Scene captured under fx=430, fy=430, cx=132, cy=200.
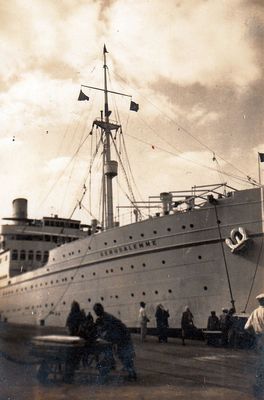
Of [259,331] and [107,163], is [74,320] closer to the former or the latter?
[259,331]

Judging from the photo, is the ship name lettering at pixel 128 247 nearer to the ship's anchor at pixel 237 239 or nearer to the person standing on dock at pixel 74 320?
the ship's anchor at pixel 237 239

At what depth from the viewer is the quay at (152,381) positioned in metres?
5.62

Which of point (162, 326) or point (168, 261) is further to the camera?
point (168, 261)

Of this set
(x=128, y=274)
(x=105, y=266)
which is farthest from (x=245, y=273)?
(x=105, y=266)

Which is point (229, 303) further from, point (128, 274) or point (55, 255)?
point (55, 255)

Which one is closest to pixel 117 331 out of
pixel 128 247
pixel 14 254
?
pixel 128 247

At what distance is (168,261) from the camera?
14531 millimetres

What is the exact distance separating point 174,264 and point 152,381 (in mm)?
8175

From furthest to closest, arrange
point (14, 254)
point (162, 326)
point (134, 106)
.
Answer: point (14, 254) < point (134, 106) < point (162, 326)

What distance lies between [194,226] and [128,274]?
→ 308cm

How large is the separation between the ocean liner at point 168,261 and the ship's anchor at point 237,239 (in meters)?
0.03

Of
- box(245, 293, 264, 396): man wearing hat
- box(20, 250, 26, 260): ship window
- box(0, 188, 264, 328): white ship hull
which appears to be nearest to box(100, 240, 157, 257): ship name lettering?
box(0, 188, 264, 328): white ship hull

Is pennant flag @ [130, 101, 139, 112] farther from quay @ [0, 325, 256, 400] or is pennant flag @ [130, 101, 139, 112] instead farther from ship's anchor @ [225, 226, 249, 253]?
quay @ [0, 325, 256, 400]

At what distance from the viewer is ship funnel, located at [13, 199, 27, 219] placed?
2938 cm
